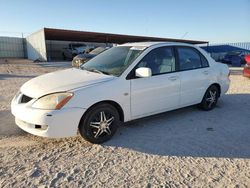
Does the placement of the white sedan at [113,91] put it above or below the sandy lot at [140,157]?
above

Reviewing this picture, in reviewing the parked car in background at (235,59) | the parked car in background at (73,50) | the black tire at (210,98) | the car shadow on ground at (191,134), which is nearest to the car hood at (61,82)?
the car shadow on ground at (191,134)

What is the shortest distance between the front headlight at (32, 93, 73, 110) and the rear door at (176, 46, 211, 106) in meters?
2.50

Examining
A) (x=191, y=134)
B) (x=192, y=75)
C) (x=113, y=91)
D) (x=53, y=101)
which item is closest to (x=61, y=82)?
(x=53, y=101)

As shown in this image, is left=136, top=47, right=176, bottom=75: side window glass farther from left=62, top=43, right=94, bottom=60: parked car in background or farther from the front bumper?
left=62, top=43, right=94, bottom=60: parked car in background

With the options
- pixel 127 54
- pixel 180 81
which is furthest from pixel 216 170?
pixel 127 54

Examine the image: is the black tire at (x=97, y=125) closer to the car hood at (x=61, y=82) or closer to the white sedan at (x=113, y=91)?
the white sedan at (x=113, y=91)

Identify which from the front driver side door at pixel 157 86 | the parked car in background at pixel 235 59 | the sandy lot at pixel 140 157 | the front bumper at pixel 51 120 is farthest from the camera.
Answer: the parked car in background at pixel 235 59

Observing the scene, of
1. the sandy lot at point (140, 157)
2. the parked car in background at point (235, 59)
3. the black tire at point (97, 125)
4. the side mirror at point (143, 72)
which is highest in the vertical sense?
the side mirror at point (143, 72)

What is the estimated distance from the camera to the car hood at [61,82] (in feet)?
12.1

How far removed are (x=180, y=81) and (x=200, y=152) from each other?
5.55ft

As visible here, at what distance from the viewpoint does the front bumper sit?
3.51 metres

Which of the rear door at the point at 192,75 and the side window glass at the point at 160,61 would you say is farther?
the rear door at the point at 192,75

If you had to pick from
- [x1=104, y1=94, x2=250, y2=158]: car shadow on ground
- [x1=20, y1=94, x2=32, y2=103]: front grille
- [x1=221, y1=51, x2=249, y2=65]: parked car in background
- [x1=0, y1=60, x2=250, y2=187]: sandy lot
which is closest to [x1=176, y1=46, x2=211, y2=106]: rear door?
[x1=104, y1=94, x2=250, y2=158]: car shadow on ground

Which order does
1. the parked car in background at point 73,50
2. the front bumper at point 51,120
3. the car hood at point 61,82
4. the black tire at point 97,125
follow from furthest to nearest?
the parked car in background at point 73,50 → the black tire at point 97,125 → the car hood at point 61,82 → the front bumper at point 51,120
